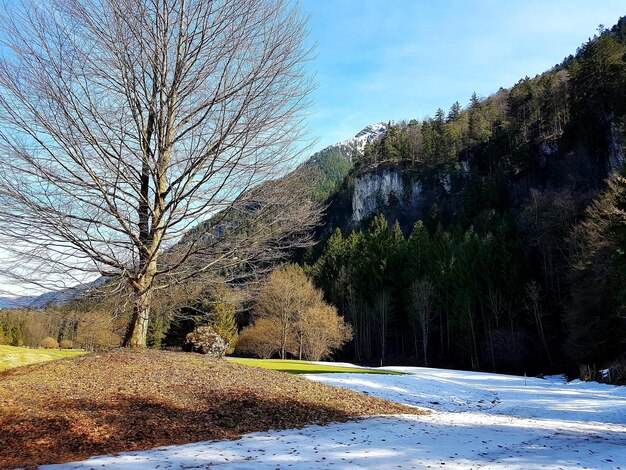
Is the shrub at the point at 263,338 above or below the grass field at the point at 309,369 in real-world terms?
above

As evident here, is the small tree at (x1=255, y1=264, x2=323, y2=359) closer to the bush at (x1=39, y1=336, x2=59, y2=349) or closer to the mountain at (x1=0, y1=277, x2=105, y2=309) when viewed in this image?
the mountain at (x1=0, y1=277, x2=105, y2=309)

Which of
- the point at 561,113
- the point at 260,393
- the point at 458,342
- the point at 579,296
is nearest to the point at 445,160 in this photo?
the point at 561,113

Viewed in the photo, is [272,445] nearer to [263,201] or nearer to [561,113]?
[263,201]

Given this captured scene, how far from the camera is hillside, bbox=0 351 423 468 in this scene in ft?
15.5

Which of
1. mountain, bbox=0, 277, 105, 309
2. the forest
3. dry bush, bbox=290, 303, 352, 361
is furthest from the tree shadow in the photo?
dry bush, bbox=290, 303, 352, 361

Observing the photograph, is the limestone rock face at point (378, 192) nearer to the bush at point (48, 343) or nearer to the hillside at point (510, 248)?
the hillside at point (510, 248)

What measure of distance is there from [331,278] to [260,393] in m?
44.6

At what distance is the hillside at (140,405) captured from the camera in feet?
15.5

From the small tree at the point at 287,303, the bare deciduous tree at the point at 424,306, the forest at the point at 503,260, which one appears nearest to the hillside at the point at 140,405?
the forest at the point at 503,260

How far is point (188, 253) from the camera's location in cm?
687

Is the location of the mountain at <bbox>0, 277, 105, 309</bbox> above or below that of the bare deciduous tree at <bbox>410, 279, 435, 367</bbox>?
below

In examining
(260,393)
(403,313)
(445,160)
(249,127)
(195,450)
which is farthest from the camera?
(445,160)

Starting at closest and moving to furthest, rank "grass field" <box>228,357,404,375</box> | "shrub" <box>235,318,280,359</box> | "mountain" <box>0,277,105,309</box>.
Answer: "mountain" <box>0,277,105,309</box>
"grass field" <box>228,357,404,375</box>
"shrub" <box>235,318,280,359</box>

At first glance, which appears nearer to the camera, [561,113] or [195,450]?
[195,450]
